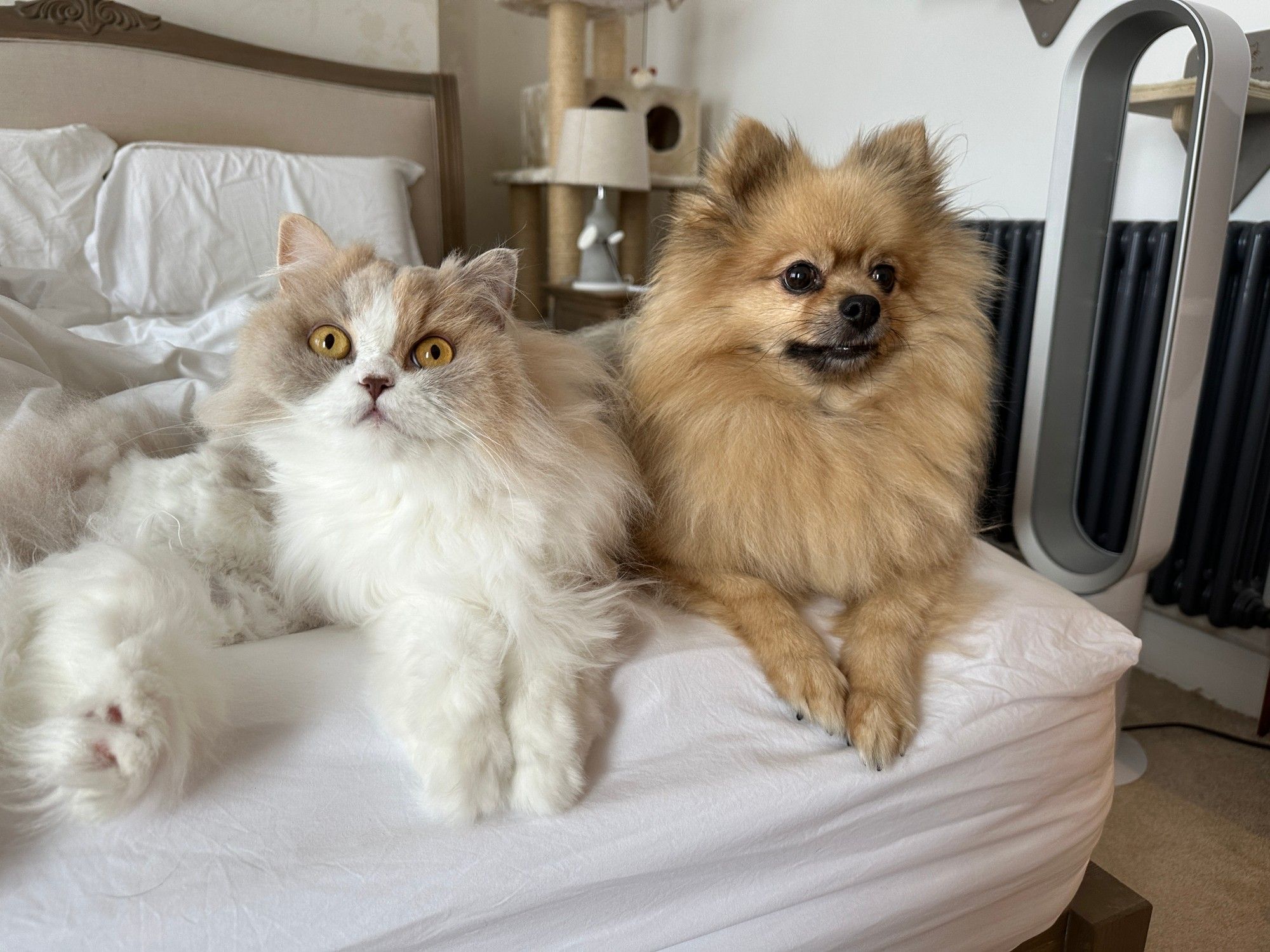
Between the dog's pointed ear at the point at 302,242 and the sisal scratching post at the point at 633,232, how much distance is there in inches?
108

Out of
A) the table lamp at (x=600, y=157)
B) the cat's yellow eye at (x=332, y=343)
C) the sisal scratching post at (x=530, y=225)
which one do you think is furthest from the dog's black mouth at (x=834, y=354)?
the sisal scratching post at (x=530, y=225)

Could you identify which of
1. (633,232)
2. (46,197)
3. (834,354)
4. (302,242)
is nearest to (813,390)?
(834,354)

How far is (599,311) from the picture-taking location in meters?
3.15

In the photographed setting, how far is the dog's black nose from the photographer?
113 cm

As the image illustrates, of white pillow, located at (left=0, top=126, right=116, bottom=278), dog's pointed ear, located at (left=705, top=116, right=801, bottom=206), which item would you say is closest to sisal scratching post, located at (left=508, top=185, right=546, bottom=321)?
white pillow, located at (left=0, top=126, right=116, bottom=278)

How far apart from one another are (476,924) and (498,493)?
→ 0.44m

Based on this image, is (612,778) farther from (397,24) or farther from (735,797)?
(397,24)

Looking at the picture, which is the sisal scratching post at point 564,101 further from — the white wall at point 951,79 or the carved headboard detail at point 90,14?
the carved headboard detail at point 90,14

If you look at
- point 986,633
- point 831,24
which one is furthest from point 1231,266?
point 831,24

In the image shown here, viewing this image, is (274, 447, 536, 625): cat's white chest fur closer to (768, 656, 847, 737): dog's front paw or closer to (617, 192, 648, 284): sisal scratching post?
(768, 656, 847, 737): dog's front paw

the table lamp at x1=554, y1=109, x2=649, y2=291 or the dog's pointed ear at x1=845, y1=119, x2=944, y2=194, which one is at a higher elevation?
the table lamp at x1=554, y1=109, x2=649, y2=291

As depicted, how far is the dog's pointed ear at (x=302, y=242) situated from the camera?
3.43 ft

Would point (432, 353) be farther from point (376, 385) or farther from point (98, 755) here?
point (98, 755)

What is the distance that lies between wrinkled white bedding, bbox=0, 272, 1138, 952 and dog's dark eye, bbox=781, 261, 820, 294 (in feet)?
1.61
